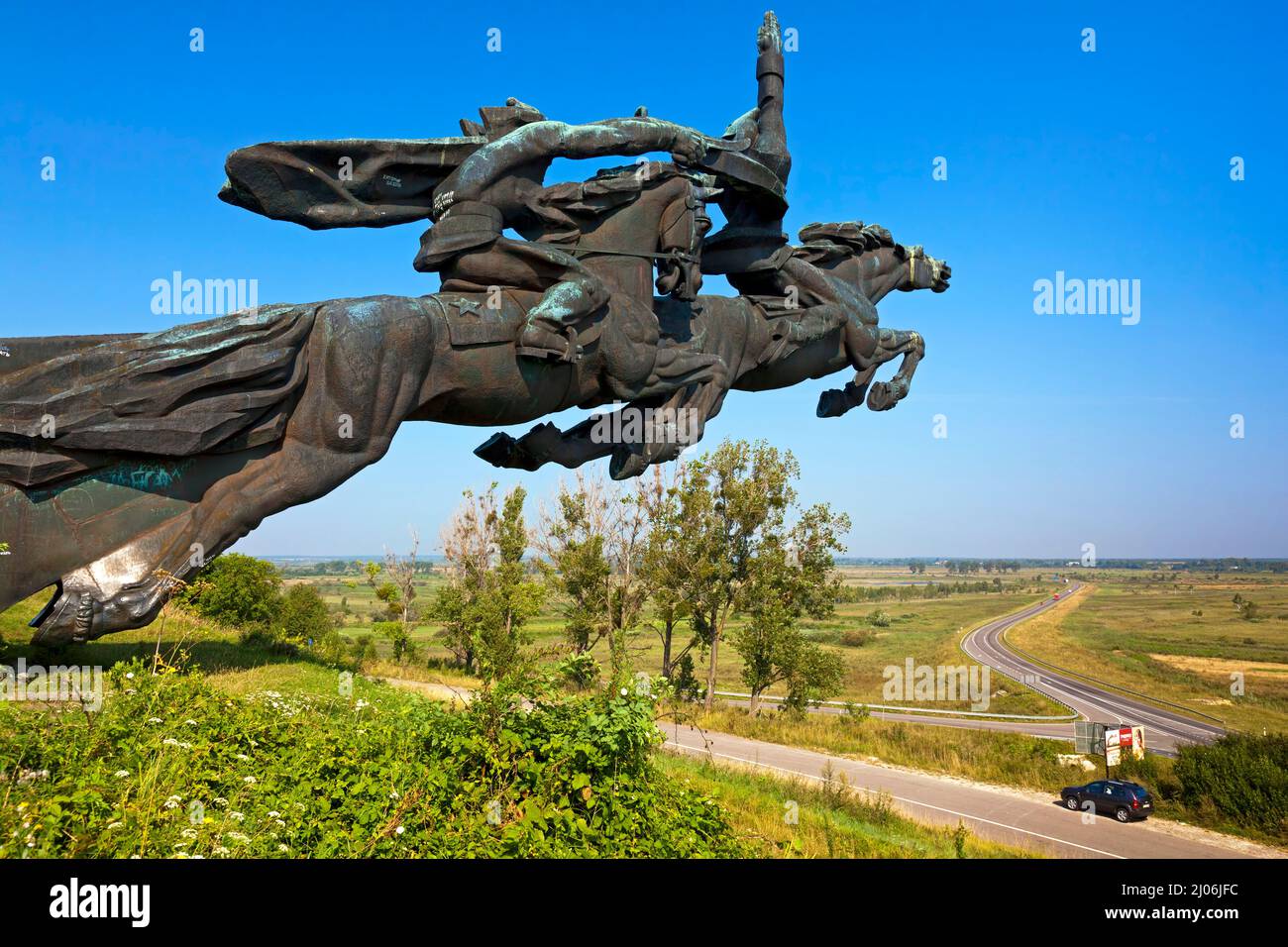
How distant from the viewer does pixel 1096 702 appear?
43.2 metres

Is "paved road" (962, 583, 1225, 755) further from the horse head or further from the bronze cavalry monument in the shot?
the bronze cavalry monument

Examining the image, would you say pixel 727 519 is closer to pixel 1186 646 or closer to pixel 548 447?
pixel 548 447

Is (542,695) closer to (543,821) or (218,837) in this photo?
(543,821)

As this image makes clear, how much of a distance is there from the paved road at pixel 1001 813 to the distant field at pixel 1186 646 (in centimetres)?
971

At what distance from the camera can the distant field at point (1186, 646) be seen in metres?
39.4

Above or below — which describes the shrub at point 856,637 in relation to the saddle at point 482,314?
below

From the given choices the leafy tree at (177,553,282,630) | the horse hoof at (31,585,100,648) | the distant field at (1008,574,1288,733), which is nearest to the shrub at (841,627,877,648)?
the distant field at (1008,574,1288,733)

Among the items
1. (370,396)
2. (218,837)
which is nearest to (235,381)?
(370,396)

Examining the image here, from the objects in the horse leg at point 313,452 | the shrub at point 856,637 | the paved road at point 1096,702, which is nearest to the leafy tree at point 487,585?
the horse leg at point 313,452

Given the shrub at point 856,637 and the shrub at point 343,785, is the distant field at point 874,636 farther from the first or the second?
the shrub at point 343,785

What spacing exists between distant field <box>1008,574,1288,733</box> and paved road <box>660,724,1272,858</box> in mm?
9711

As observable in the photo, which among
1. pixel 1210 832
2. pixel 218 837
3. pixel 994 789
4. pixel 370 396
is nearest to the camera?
pixel 218 837

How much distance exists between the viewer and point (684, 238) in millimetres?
5281
